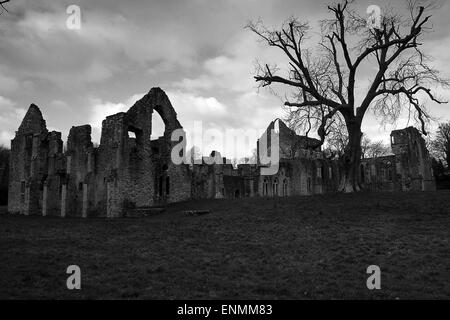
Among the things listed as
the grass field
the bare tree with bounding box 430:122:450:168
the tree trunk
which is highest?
the bare tree with bounding box 430:122:450:168

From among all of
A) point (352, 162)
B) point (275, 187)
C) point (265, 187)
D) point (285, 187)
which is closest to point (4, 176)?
point (265, 187)

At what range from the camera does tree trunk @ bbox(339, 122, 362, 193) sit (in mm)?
21328

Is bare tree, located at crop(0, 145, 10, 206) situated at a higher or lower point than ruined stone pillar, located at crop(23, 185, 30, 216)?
higher

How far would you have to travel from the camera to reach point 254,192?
4884 centimetres

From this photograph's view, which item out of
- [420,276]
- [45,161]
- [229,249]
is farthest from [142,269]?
[45,161]

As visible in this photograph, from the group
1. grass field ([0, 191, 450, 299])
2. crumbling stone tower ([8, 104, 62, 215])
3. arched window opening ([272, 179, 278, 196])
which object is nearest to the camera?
grass field ([0, 191, 450, 299])

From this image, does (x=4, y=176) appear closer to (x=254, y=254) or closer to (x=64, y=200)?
(x=64, y=200)

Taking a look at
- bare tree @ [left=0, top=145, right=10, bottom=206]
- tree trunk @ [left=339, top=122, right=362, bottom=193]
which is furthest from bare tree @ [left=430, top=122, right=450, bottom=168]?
bare tree @ [left=0, top=145, right=10, bottom=206]

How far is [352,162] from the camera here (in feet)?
70.0

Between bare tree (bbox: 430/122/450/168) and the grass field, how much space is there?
135 feet

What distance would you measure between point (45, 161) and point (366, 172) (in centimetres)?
3890

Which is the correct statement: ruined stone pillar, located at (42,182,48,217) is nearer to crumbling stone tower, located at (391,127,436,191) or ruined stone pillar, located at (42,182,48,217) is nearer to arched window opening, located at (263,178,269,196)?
arched window opening, located at (263,178,269,196)

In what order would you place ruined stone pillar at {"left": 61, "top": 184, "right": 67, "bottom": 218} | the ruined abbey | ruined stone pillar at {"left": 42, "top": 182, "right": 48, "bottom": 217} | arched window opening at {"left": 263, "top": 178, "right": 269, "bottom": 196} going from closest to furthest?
the ruined abbey < ruined stone pillar at {"left": 61, "top": 184, "right": 67, "bottom": 218} < ruined stone pillar at {"left": 42, "top": 182, "right": 48, "bottom": 217} < arched window opening at {"left": 263, "top": 178, "right": 269, "bottom": 196}

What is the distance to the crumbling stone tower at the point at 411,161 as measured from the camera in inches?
1615
